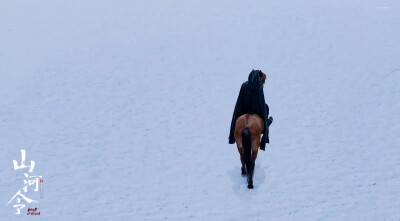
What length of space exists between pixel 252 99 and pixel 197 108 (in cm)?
392

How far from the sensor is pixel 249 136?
8062mm

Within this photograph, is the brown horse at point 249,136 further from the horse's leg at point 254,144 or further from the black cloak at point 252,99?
the black cloak at point 252,99

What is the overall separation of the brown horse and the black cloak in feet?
0.44

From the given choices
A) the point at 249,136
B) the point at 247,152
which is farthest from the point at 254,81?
the point at 247,152

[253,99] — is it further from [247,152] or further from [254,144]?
[247,152]

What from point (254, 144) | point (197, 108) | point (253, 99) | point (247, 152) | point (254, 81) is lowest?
point (247, 152)

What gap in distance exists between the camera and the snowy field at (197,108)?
868cm

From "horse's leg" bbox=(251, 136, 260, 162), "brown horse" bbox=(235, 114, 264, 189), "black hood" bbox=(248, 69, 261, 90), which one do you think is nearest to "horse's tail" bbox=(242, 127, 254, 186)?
"brown horse" bbox=(235, 114, 264, 189)

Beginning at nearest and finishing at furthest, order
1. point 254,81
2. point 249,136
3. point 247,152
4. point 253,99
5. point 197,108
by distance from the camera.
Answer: point 249,136 → point 247,152 → point 254,81 → point 253,99 → point 197,108

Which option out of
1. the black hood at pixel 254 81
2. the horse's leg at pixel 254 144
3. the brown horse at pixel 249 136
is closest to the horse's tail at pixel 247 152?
the brown horse at pixel 249 136

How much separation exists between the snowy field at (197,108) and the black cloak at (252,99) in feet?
4.36

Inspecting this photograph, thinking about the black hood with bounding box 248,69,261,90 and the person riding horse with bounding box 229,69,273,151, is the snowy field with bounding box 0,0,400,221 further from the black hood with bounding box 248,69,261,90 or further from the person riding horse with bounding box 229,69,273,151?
the black hood with bounding box 248,69,261,90

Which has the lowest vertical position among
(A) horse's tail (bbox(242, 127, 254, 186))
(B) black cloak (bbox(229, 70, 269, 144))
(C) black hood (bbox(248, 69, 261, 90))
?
(A) horse's tail (bbox(242, 127, 254, 186))

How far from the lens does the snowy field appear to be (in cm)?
868
